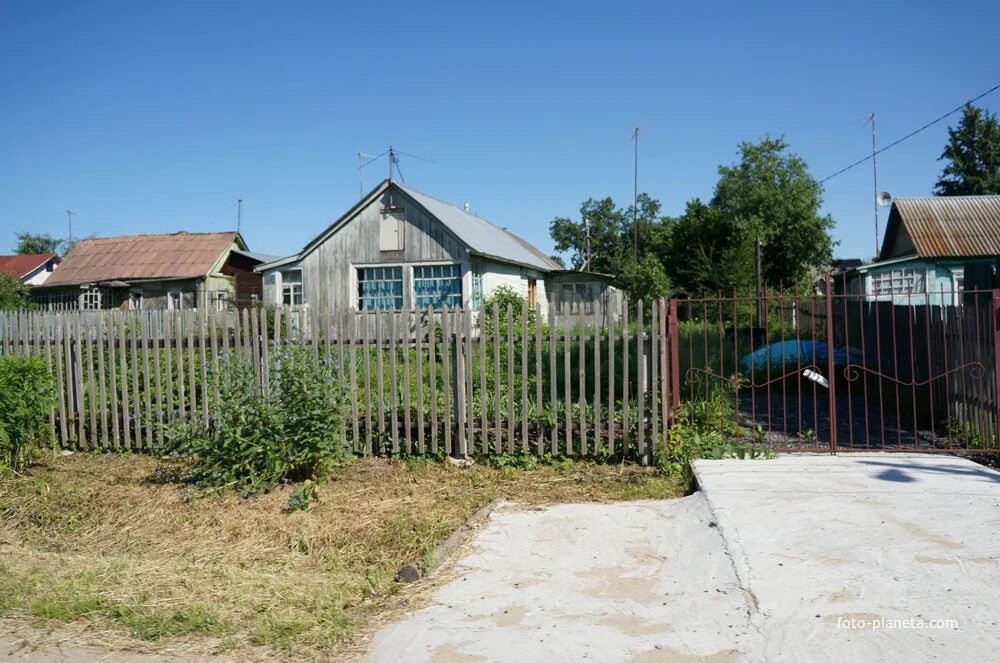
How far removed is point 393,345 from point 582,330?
2032 mm

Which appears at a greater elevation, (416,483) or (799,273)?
(799,273)

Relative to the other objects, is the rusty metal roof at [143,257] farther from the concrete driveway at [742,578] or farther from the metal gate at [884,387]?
the concrete driveway at [742,578]

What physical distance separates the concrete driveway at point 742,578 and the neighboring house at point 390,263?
51.9ft

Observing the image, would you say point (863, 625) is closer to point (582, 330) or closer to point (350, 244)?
point (582, 330)

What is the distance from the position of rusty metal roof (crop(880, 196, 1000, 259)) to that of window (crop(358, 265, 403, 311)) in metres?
15.4

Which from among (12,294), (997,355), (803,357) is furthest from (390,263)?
(12,294)

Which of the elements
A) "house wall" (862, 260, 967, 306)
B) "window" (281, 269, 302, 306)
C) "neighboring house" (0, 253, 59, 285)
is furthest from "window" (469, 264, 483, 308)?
"neighboring house" (0, 253, 59, 285)

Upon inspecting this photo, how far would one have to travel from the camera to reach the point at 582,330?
6.84 m

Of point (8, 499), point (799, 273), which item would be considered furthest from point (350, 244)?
point (799, 273)

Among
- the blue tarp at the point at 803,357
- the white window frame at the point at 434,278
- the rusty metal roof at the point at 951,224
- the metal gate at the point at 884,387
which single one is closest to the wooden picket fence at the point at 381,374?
the metal gate at the point at 884,387

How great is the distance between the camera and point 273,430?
21.2 ft

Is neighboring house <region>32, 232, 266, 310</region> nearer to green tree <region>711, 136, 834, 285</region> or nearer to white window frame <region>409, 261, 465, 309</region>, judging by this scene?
white window frame <region>409, 261, 465, 309</region>

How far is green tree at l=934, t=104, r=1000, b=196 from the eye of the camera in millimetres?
46625

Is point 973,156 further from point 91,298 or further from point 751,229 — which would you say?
point 91,298
